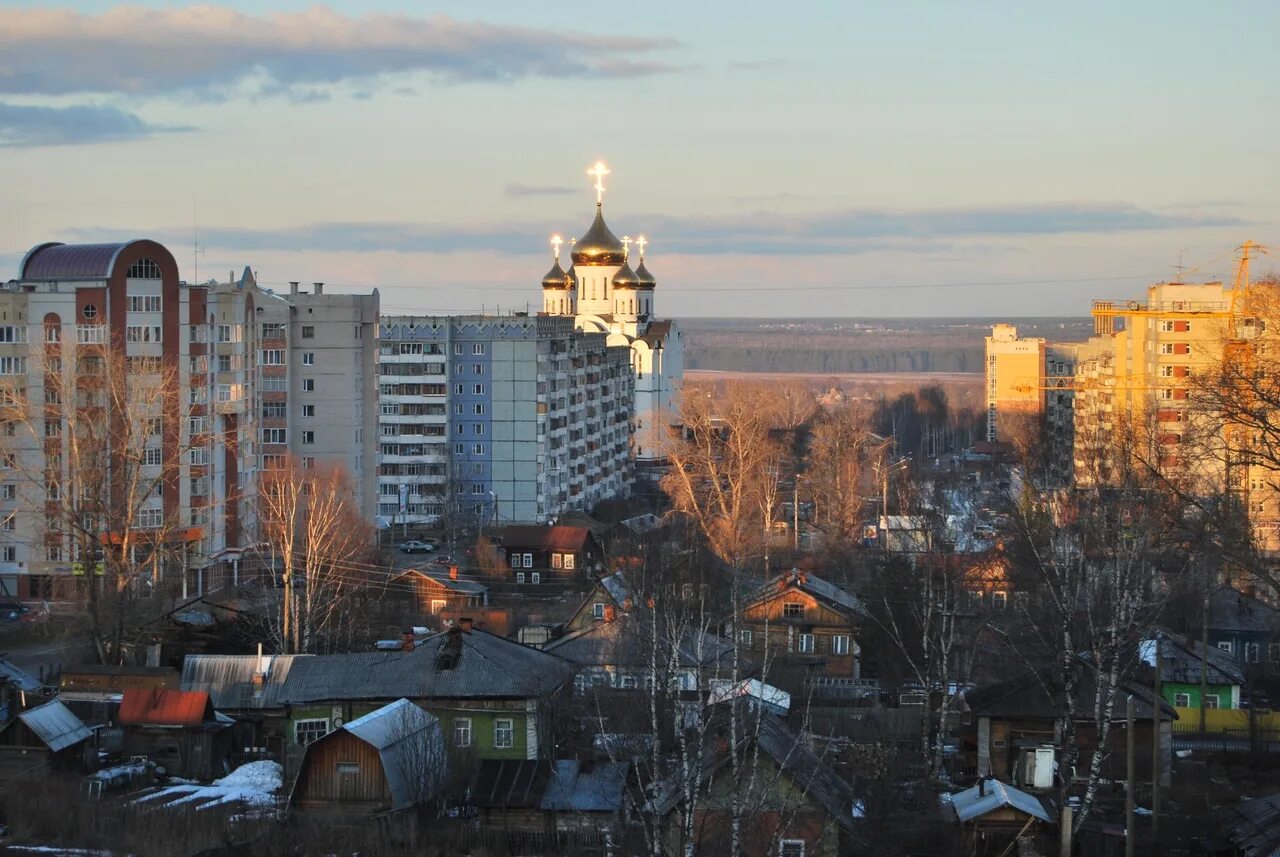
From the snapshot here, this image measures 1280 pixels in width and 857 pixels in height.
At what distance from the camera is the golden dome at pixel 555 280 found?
220 feet

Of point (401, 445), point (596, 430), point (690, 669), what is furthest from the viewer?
point (596, 430)

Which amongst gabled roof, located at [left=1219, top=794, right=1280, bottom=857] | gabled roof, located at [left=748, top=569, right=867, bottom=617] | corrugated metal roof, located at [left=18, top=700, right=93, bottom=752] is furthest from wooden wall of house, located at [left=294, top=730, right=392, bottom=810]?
gabled roof, located at [left=748, top=569, right=867, bottom=617]

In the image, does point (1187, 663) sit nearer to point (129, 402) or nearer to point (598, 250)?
point (129, 402)

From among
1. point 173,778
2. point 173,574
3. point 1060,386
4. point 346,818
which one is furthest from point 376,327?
point 1060,386

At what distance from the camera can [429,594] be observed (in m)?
33.0

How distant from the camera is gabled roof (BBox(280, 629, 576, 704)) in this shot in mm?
20172

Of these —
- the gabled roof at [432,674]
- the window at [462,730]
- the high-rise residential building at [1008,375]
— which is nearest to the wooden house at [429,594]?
the gabled roof at [432,674]

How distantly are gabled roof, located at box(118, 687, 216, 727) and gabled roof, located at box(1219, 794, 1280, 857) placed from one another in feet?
37.3

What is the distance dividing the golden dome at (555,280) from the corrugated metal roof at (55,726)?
46515 mm

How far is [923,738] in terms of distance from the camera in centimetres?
2108

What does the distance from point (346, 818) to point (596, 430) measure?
3533 cm

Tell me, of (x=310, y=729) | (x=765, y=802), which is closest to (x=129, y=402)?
(x=310, y=729)

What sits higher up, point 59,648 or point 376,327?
point 376,327

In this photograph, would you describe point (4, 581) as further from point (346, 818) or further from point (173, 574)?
point (346, 818)
